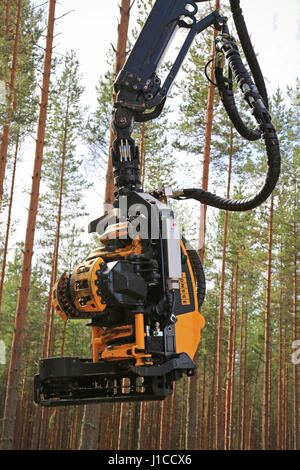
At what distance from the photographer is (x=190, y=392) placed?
45.3ft

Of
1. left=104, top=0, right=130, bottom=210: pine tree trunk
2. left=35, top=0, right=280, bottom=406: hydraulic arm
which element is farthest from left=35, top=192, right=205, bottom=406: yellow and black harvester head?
left=104, top=0, right=130, bottom=210: pine tree trunk

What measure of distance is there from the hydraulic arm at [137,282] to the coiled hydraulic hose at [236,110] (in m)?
0.01

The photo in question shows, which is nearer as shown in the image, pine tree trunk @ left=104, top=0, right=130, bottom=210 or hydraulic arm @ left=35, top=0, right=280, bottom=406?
hydraulic arm @ left=35, top=0, right=280, bottom=406

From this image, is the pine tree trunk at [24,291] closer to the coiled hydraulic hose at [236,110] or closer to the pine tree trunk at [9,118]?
the pine tree trunk at [9,118]

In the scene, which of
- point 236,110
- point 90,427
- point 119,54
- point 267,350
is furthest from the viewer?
point 267,350

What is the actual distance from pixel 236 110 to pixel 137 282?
247cm

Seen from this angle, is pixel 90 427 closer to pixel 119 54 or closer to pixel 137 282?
pixel 137 282

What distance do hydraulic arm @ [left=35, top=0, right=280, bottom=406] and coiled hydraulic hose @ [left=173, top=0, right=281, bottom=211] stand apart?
0.05 ft

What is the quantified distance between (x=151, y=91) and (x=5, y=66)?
11.4m

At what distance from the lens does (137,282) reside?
471cm

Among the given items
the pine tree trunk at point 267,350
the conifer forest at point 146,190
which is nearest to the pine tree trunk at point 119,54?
the conifer forest at point 146,190

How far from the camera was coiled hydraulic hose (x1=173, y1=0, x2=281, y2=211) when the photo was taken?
5477mm

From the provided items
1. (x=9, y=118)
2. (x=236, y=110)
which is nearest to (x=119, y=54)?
(x=236, y=110)

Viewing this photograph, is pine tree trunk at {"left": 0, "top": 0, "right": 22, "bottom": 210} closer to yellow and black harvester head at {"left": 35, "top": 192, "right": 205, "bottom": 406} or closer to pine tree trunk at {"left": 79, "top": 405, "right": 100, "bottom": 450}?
pine tree trunk at {"left": 79, "top": 405, "right": 100, "bottom": 450}
